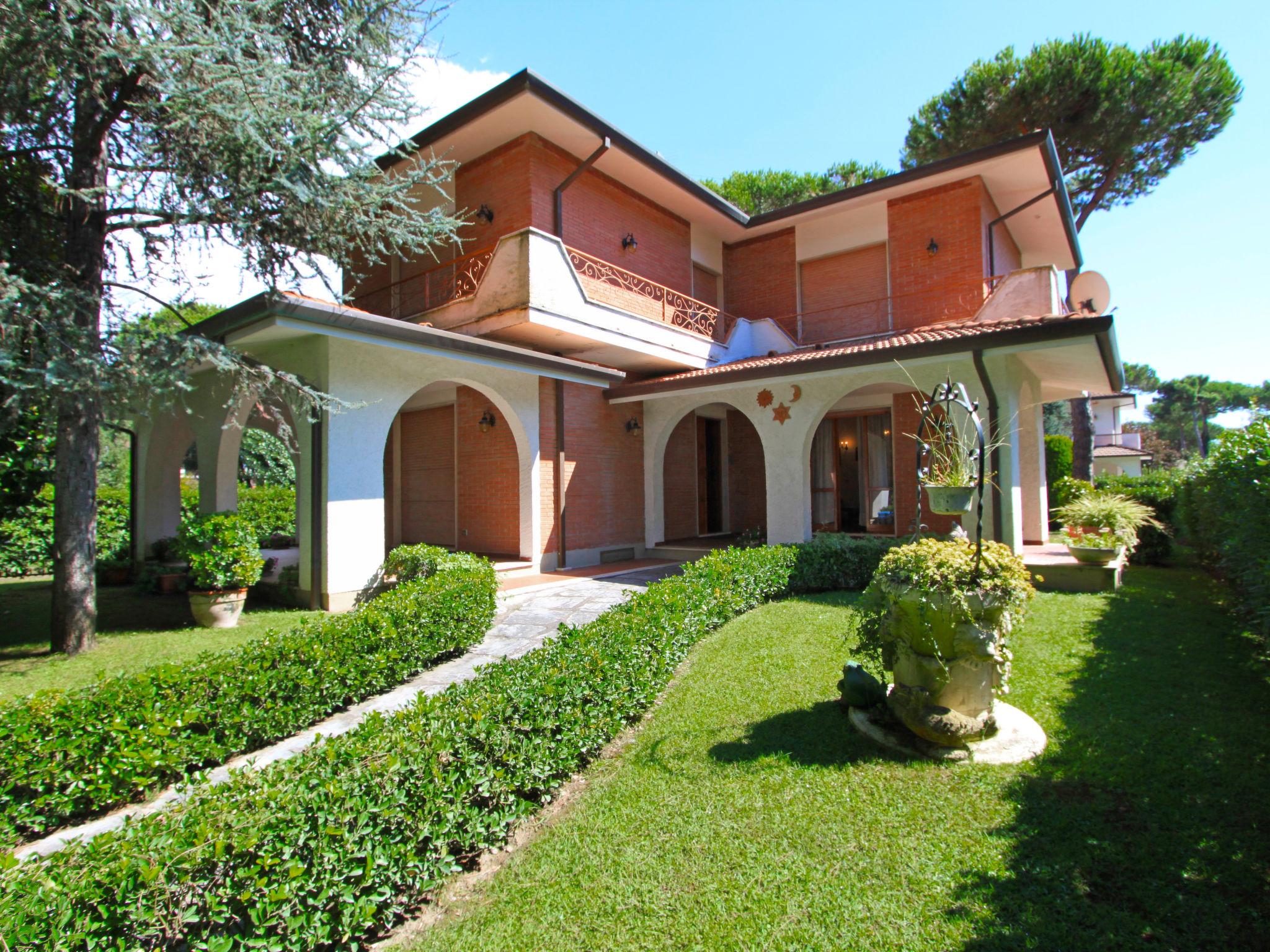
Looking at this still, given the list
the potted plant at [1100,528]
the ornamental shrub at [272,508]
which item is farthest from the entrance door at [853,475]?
the ornamental shrub at [272,508]

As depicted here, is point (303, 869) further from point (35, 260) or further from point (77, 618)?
point (35, 260)

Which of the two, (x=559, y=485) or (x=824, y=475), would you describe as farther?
(x=824, y=475)

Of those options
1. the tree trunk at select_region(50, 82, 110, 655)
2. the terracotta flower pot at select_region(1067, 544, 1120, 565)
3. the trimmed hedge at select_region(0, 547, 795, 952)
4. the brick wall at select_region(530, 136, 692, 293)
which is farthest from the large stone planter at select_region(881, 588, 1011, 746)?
the brick wall at select_region(530, 136, 692, 293)

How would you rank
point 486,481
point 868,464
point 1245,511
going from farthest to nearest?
point 868,464
point 486,481
point 1245,511

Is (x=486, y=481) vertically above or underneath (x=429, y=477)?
underneath

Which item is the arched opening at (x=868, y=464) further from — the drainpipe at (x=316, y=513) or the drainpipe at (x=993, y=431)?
the drainpipe at (x=316, y=513)

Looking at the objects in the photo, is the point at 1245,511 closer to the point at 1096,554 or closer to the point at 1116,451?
the point at 1096,554

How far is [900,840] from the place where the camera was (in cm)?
306

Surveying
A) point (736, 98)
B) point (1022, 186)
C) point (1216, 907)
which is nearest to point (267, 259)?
point (736, 98)

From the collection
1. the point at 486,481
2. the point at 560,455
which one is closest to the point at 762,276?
the point at 560,455

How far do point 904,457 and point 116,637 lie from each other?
43.0 ft

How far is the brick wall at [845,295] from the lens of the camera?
13906 mm

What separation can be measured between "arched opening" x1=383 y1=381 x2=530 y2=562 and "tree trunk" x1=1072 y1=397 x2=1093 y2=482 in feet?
55.0

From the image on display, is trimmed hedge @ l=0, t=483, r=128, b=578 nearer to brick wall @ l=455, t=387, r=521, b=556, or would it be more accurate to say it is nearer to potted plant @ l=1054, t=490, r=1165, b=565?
brick wall @ l=455, t=387, r=521, b=556
